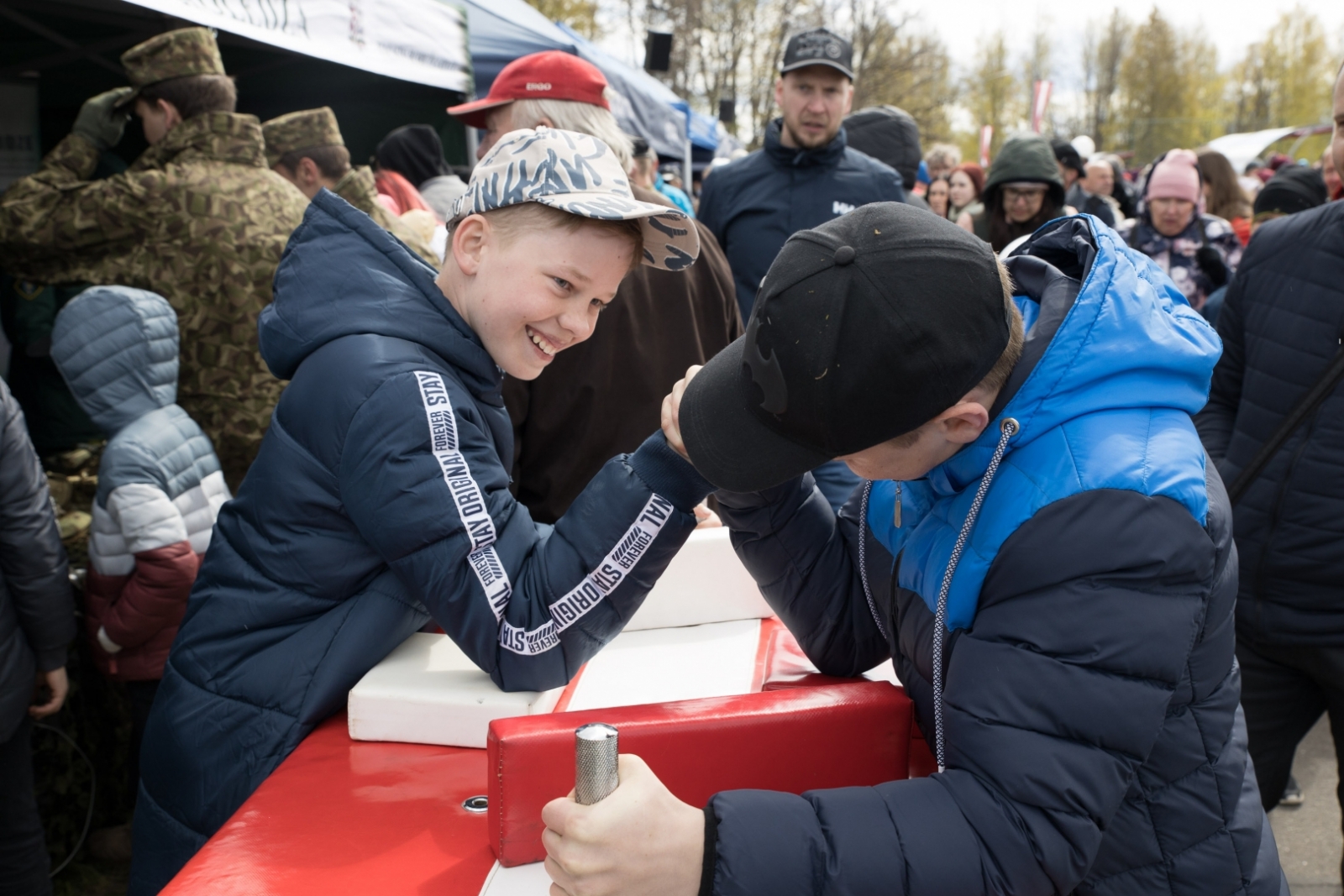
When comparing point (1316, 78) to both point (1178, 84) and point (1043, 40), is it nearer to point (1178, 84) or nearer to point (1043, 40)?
point (1178, 84)

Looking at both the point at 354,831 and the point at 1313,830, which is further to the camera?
the point at 1313,830

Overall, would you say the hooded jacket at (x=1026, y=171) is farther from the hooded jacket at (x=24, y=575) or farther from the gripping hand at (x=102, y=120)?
the hooded jacket at (x=24, y=575)

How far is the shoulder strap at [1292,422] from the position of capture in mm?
2115

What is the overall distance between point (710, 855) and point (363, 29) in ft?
14.9

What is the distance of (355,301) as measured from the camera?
1509 mm

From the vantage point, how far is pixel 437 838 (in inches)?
47.0

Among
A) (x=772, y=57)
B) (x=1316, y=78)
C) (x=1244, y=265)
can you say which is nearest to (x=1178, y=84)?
(x=1316, y=78)

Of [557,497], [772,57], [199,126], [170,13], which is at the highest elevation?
[772,57]

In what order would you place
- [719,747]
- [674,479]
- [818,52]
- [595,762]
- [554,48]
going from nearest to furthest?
[595,762] → [719,747] → [674,479] → [818,52] → [554,48]

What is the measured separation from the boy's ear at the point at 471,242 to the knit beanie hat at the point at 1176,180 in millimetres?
4496

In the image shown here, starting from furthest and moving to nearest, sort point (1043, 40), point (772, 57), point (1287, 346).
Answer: point (1043, 40) → point (772, 57) → point (1287, 346)

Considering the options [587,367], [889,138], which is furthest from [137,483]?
[889,138]

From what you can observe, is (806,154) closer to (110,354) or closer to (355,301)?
(110,354)

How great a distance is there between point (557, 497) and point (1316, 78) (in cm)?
5234
